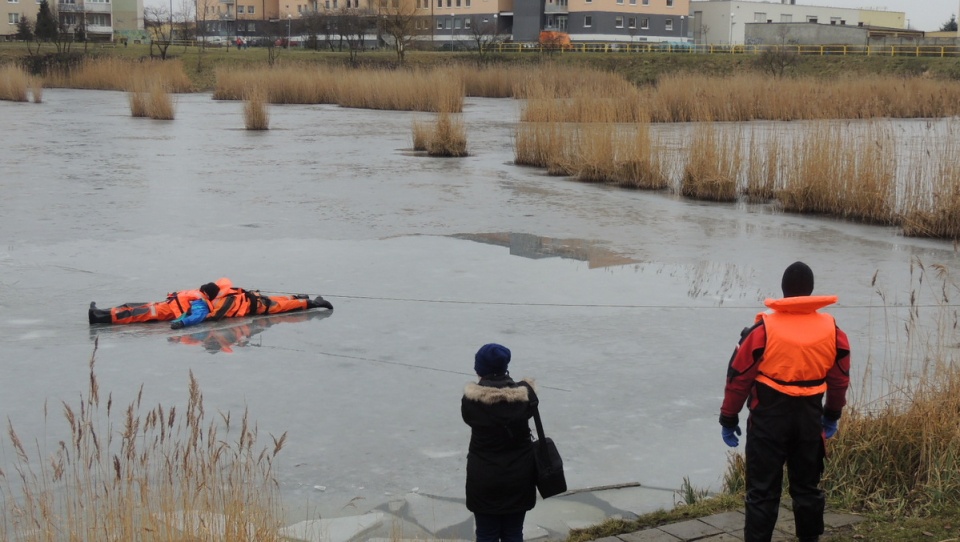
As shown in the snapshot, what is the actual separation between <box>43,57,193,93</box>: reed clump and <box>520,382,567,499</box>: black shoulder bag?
40.3 metres

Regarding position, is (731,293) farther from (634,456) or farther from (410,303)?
(634,456)

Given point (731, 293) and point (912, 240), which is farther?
point (912, 240)

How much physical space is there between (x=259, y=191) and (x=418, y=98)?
17539 millimetres

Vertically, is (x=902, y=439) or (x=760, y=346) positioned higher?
(x=760, y=346)

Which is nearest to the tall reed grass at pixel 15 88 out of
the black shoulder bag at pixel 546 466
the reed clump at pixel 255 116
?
the reed clump at pixel 255 116

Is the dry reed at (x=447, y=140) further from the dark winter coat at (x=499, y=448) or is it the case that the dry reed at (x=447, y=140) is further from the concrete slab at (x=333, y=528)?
the dark winter coat at (x=499, y=448)

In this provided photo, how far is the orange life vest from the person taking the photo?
158 inches

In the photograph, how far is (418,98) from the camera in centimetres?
3167

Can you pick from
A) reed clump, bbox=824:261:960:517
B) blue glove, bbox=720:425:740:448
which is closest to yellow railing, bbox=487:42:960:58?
reed clump, bbox=824:261:960:517

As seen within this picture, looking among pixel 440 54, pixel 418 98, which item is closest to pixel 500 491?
pixel 418 98

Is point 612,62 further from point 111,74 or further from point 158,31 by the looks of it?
point 158,31

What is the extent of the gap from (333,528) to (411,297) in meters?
4.16

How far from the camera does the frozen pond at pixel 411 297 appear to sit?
5.36 metres

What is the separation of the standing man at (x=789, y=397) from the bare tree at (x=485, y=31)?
5955cm
